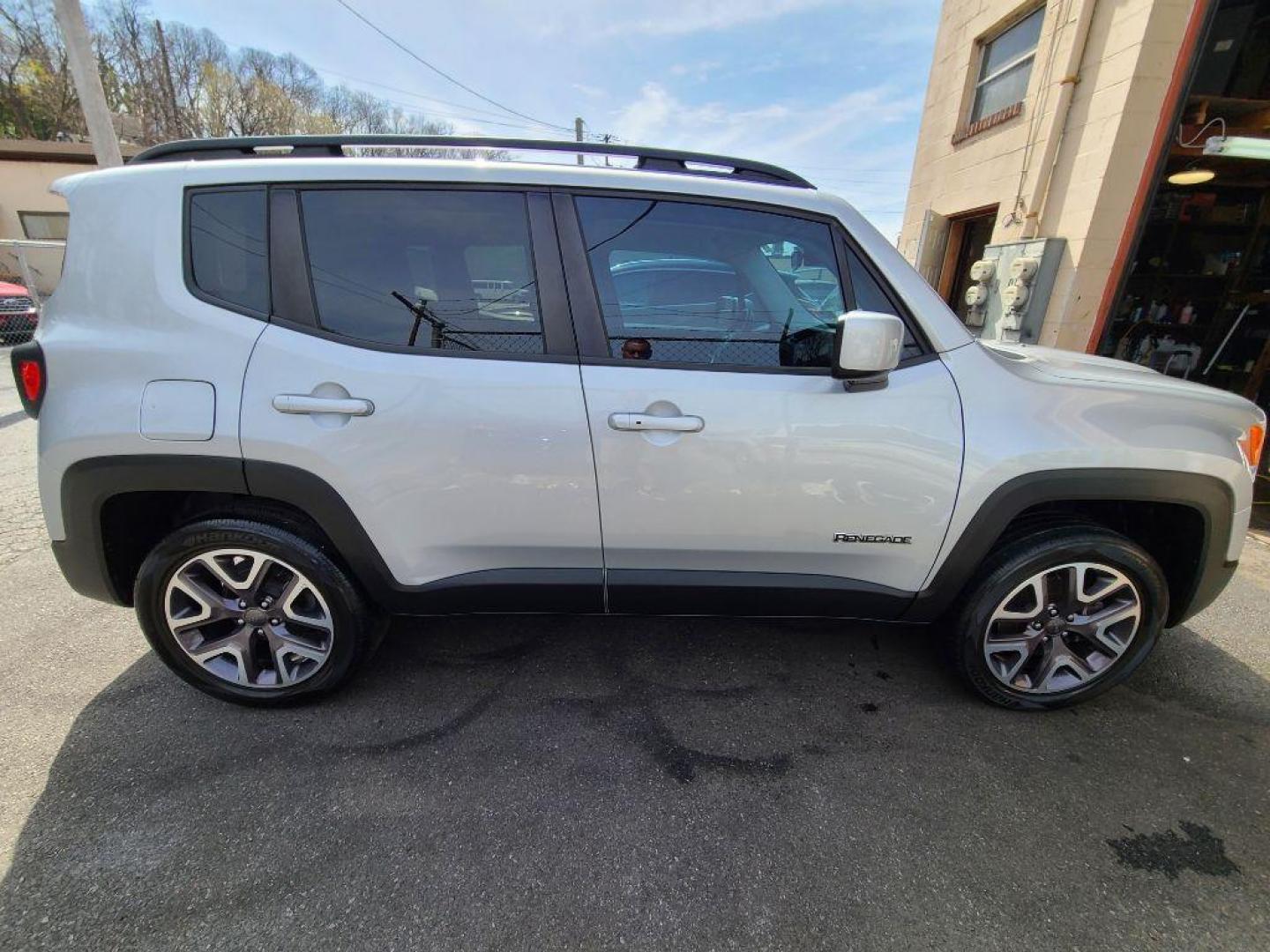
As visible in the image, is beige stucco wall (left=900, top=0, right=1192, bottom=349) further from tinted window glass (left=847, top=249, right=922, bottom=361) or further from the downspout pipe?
tinted window glass (left=847, top=249, right=922, bottom=361)

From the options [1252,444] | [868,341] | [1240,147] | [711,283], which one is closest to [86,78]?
[711,283]

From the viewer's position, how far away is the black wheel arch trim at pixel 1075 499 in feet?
6.49

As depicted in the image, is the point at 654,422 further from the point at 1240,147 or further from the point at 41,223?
the point at 41,223

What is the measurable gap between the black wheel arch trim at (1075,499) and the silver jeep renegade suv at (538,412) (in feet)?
0.04

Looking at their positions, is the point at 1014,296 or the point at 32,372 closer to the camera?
the point at 32,372

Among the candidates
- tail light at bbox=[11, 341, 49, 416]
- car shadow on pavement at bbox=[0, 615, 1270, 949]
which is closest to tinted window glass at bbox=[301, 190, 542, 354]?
tail light at bbox=[11, 341, 49, 416]

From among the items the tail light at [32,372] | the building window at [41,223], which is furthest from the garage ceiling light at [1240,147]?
the building window at [41,223]

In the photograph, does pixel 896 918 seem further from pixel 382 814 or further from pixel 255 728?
pixel 255 728

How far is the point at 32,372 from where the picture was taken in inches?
73.5

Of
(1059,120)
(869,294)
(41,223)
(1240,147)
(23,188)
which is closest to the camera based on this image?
(869,294)

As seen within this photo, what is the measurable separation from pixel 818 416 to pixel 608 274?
86 cm

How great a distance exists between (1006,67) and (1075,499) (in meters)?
7.24

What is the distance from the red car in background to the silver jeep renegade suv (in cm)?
1091

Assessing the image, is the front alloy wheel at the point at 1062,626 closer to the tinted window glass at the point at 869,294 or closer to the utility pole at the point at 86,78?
the tinted window glass at the point at 869,294
